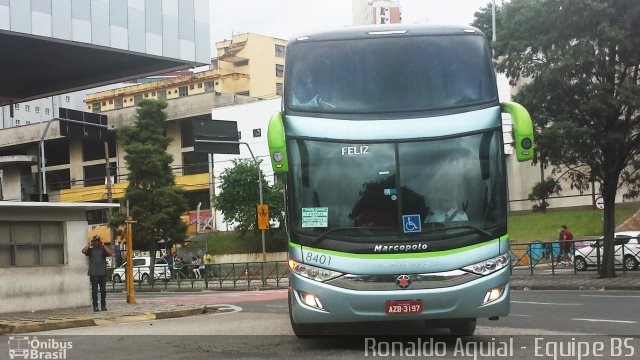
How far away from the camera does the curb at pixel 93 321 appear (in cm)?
1466

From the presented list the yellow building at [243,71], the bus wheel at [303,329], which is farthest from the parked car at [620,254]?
the yellow building at [243,71]

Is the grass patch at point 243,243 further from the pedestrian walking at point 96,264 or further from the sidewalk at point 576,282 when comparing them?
the pedestrian walking at point 96,264

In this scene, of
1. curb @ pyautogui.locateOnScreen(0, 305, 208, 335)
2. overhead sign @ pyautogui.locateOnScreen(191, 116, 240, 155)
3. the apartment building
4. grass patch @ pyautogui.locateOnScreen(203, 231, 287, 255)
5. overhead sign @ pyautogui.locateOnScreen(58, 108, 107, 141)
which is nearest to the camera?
curb @ pyautogui.locateOnScreen(0, 305, 208, 335)

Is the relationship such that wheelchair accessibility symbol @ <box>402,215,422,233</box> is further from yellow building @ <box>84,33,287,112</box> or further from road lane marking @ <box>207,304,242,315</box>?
yellow building @ <box>84,33,287,112</box>

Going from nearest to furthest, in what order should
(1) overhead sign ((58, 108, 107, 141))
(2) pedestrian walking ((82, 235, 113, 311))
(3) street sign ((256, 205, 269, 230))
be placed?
(1) overhead sign ((58, 108, 107, 141)) < (2) pedestrian walking ((82, 235, 113, 311)) < (3) street sign ((256, 205, 269, 230))

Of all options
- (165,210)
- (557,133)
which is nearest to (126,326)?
(557,133)

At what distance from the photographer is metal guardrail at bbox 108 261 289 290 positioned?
1345 inches

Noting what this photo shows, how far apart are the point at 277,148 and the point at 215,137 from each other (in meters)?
20.1

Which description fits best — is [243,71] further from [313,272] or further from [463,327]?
[313,272]

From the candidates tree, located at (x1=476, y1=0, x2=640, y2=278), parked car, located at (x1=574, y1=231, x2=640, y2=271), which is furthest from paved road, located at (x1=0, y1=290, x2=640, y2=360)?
parked car, located at (x1=574, y1=231, x2=640, y2=271)

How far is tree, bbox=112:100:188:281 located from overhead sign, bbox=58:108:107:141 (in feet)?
79.1

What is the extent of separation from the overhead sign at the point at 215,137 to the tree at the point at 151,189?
1452 centimetres

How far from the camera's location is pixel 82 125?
18875 millimetres

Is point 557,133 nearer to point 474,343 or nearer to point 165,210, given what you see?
point 474,343
